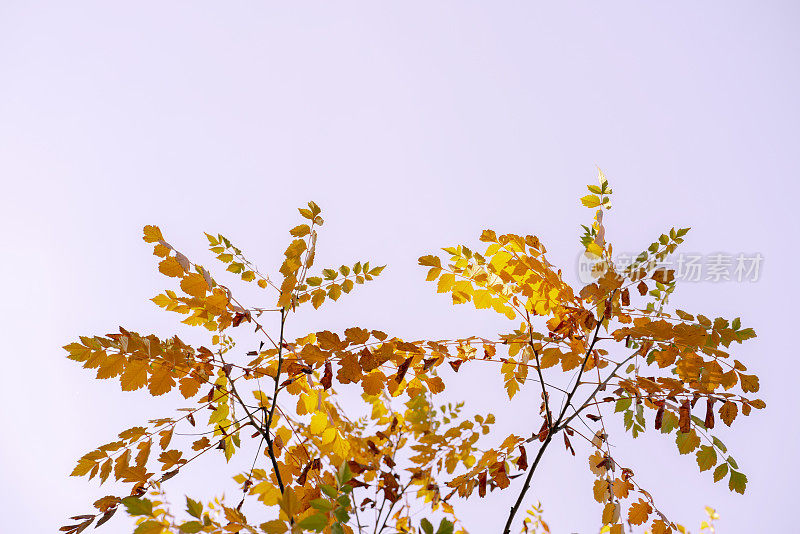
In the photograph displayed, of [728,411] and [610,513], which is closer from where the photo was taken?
[728,411]

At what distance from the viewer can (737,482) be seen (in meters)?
1.36

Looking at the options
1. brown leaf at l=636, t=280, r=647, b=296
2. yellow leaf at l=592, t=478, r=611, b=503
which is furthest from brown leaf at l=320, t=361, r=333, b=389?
brown leaf at l=636, t=280, r=647, b=296

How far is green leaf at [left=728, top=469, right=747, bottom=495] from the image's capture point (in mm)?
1342

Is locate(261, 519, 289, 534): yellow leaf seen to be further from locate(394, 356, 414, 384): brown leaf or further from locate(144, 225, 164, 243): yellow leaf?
locate(144, 225, 164, 243): yellow leaf

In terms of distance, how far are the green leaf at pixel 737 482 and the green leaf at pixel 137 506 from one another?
4.79 feet

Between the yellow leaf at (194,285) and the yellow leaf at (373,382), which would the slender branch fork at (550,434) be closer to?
the yellow leaf at (373,382)

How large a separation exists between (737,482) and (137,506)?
149cm

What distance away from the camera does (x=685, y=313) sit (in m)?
1.35

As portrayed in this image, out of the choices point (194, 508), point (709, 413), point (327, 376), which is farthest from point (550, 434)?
point (194, 508)

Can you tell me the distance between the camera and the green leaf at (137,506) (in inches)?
32.1

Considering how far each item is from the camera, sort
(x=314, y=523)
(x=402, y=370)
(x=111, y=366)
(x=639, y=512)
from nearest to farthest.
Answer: (x=314, y=523) < (x=111, y=366) < (x=402, y=370) < (x=639, y=512)

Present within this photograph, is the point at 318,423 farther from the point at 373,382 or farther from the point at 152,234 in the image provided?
the point at 152,234

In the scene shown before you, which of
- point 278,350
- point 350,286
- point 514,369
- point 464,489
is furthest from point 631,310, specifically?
point 278,350

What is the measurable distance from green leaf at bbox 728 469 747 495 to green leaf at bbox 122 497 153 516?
1.46 meters
